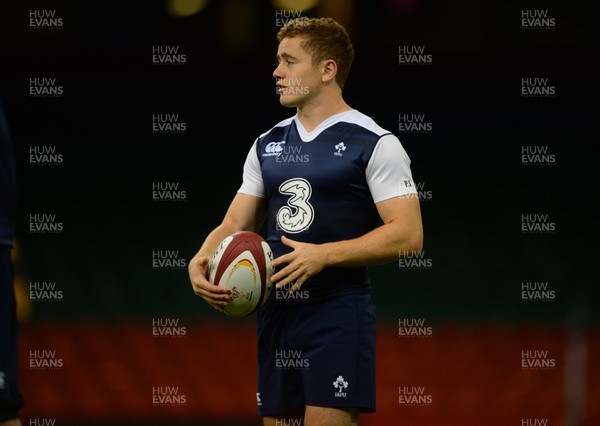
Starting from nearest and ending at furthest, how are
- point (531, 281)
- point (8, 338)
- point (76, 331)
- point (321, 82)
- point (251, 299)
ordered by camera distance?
point (8, 338) → point (251, 299) → point (321, 82) → point (76, 331) → point (531, 281)

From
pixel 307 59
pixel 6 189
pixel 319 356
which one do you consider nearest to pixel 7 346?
pixel 6 189

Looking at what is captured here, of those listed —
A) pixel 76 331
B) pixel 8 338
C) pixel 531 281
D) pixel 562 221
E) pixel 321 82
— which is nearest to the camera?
pixel 8 338

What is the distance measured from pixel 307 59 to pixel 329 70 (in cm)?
13

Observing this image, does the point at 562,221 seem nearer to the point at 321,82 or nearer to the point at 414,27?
the point at 414,27

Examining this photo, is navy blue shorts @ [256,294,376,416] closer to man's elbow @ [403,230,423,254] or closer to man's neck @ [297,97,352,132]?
man's elbow @ [403,230,423,254]

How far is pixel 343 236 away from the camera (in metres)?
4.29

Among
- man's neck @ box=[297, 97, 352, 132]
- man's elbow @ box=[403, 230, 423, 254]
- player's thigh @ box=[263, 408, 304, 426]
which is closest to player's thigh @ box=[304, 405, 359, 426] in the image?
player's thigh @ box=[263, 408, 304, 426]

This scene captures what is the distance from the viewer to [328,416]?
412cm

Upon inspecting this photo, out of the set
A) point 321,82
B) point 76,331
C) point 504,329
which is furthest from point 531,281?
point 321,82

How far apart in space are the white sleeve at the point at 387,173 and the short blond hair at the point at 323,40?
1.42 ft

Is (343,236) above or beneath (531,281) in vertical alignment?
above

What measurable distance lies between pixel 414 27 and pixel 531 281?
4120mm

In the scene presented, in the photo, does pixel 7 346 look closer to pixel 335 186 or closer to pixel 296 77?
pixel 335 186

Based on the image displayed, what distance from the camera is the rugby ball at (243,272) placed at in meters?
4.14
